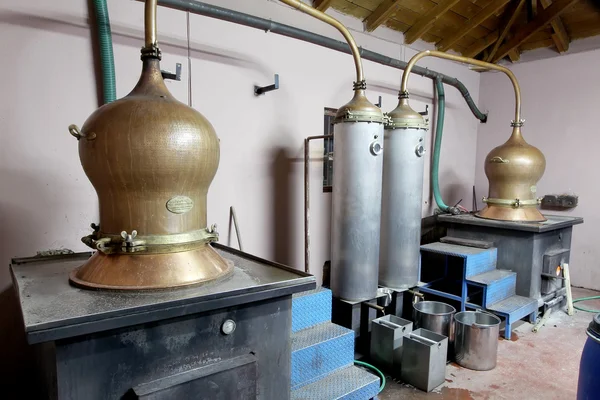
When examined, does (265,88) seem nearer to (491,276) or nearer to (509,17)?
(491,276)

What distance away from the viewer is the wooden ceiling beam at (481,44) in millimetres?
4383

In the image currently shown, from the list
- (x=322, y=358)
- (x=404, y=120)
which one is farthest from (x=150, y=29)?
(x=404, y=120)

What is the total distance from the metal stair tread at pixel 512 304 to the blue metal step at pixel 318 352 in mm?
1482

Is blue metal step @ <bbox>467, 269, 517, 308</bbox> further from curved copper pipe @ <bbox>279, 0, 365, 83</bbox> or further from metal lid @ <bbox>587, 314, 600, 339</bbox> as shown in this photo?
curved copper pipe @ <bbox>279, 0, 365, 83</bbox>

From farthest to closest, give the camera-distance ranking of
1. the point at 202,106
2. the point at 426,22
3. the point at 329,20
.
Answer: the point at 426,22 → the point at 202,106 → the point at 329,20

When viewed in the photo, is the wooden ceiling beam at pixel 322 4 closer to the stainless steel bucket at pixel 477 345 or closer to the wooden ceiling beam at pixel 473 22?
the wooden ceiling beam at pixel 473 22

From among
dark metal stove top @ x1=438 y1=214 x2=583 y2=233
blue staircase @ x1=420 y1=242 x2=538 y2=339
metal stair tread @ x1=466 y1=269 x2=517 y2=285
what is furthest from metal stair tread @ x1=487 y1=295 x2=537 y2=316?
dark metal stove top @ x1=438 y1=214 x2=583 y2=233

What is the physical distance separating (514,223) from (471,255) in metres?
0.55

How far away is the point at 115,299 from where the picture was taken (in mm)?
1147

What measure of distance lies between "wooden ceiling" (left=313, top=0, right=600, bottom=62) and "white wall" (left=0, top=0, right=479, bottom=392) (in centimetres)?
18

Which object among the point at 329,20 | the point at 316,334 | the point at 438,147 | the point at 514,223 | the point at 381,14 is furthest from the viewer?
the point at 438,147

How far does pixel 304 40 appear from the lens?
286 centimetres

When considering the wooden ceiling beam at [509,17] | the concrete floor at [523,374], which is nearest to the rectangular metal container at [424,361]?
the concrete floor at [523,374]

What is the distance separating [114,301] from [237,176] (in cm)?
172
